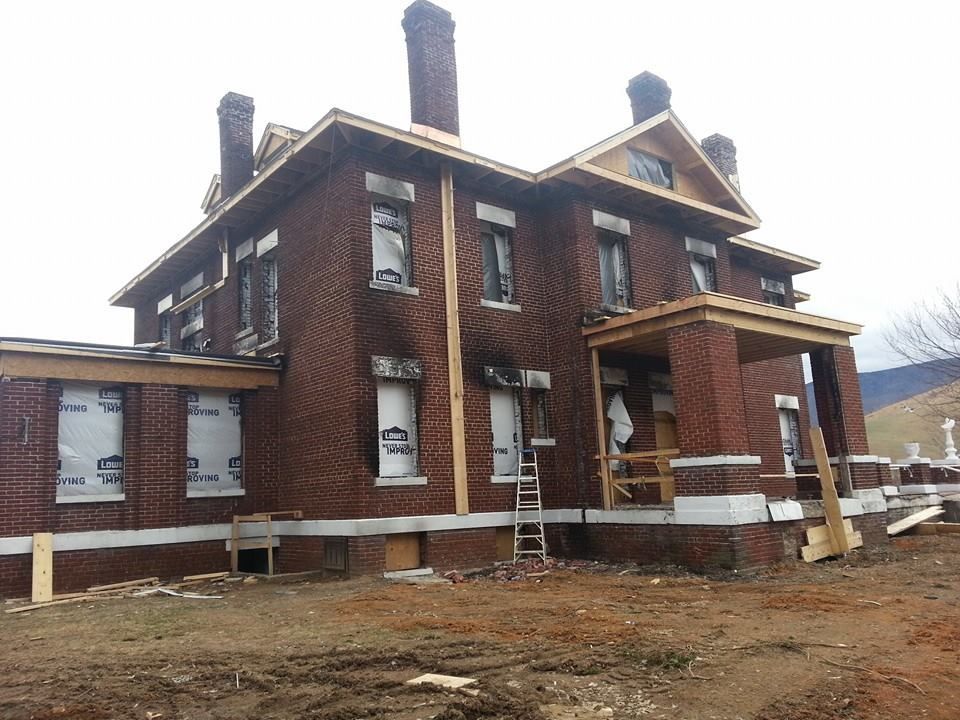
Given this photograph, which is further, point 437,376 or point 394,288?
point 437,376

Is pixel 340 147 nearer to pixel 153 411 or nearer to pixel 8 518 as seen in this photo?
pixel 153 411

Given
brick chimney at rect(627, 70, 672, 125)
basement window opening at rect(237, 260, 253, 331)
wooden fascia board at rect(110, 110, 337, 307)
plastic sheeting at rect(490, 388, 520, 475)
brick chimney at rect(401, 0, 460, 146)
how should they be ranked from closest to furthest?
wooden fascia board at rect(110, 110, 337, 307)
plastic sheeting at rect(490, 388, 520, 475)
brick chimney at rect(401, 0, 460, 146)
basement window opening at rect(237, 260, 253, 331)
brick chimney at rect(627, 70, 672, 125)

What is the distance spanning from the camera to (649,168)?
17109 mm

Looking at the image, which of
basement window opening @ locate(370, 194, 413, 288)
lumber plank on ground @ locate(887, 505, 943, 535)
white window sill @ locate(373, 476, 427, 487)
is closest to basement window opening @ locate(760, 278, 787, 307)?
lumber plank on ground @ locate(887, 505, 943, 535)

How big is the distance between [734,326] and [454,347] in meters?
4.81

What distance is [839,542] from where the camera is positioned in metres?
13.7

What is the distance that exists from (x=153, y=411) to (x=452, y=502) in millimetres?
5384

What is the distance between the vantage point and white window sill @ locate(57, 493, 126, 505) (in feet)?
40.7

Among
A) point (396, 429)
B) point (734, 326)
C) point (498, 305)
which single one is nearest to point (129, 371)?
point (396, 429)

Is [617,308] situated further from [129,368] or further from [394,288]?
[129,368]

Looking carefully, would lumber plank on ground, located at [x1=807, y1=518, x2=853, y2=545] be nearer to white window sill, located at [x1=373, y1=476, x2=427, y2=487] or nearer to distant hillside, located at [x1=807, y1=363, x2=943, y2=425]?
white window sill, located at [x1=373, y1=476, x2=427, y2=487]

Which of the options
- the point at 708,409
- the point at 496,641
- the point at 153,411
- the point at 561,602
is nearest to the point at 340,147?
the point at 153,411

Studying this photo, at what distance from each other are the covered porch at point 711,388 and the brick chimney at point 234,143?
8876 mm

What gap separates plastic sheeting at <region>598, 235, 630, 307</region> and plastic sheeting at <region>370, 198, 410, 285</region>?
439 cm
